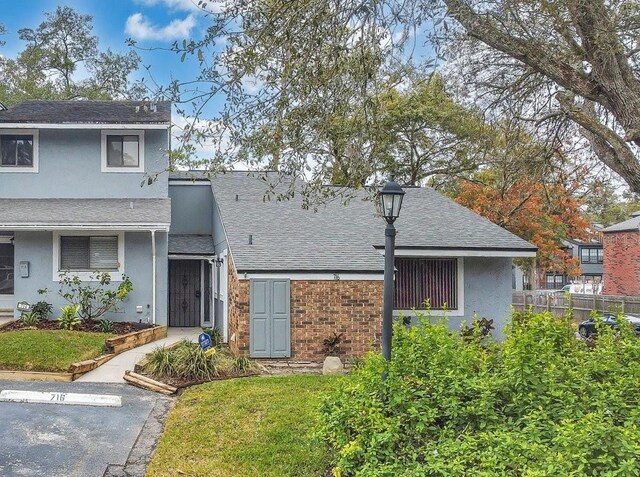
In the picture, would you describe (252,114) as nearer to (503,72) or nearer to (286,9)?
(286,9)

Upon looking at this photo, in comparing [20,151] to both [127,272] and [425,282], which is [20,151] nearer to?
[127,272]

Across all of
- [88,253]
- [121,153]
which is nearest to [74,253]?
[88,253]

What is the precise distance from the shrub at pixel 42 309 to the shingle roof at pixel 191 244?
137 inches

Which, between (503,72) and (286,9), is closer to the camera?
(286,9)

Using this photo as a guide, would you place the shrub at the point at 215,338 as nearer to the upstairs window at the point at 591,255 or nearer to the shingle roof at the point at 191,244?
the shingle roof at the point at 191,244

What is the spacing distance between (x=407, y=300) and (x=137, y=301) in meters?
7.05

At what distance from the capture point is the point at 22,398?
8.44 meters

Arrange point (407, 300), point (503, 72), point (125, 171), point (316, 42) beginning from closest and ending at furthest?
1. point (316, 42)
2. point (503, 72)
3. point (407, 300)
4. point (125, 171)

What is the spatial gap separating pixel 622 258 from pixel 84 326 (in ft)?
102

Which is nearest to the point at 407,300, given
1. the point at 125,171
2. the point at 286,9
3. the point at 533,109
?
the point at 533,109

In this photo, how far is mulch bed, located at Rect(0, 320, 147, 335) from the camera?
1308 cm

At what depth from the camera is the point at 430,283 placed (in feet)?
48.1

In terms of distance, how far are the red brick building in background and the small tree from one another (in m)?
28.5

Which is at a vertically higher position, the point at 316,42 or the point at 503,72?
the point at 503,72
